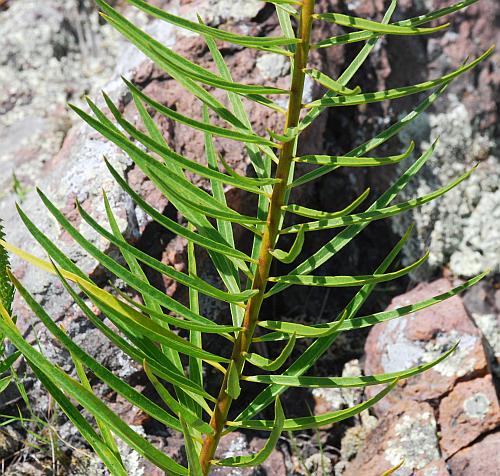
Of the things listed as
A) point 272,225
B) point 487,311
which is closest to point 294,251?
point 272,225

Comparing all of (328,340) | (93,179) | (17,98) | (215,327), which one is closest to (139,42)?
(215,327)

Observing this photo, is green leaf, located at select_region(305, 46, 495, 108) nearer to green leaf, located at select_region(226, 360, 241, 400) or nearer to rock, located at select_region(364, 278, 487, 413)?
green leaf, located at select_region(226, 360, 241, 400)

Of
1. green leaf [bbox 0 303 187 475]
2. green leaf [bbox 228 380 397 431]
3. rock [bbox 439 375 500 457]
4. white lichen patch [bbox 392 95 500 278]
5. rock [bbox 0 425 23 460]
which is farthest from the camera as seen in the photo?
white lichen patch [bbox 392 95 500 278]

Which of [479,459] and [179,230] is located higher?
[179,230]

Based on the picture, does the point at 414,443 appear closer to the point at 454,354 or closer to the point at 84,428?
the point at 454,354

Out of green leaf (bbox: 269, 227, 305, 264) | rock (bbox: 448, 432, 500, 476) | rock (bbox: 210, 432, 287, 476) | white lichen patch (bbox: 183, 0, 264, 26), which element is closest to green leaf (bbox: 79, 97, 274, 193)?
green leaf (bbox: 269, 227, 305, 264)

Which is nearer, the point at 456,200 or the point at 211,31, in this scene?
the point at 211,31

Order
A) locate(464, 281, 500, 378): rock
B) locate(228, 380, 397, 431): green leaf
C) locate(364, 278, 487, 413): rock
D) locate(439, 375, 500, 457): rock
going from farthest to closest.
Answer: locate(464, 281, 500, 378): rock < locate(364, 278, 487, 413): rock < locate(439, 375, 500, 457): rock < locate(228, 380, 397, 431): green leaf
